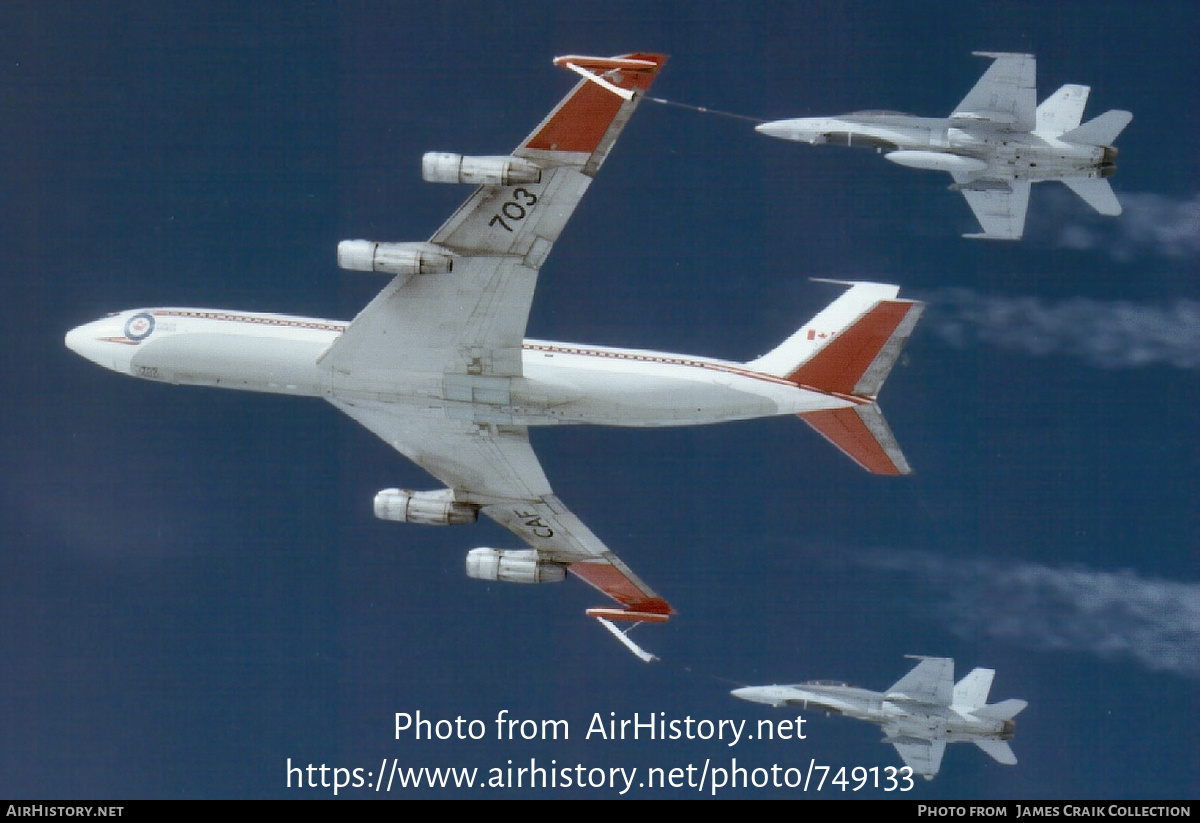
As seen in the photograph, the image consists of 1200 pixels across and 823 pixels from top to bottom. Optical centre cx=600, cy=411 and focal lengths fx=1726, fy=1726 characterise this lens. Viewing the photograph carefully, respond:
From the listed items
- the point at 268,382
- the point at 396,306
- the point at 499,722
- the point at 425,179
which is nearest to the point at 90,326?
the point at 268,382

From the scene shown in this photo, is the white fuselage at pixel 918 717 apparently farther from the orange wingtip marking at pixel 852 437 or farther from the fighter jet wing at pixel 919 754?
the orange wingtip marking at pixel 852 437

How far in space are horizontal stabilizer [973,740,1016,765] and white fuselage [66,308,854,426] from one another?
18681 millimetres

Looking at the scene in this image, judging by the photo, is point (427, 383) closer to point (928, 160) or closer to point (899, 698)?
point (928, 160)

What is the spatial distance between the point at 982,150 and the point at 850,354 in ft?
33.4

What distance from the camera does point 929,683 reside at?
65.2 m

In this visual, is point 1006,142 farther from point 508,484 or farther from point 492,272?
point 508,484

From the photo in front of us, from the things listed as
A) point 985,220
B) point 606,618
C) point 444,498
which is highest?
point 985,220

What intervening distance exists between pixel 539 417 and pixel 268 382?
8510 millimetres

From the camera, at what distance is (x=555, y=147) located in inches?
1891

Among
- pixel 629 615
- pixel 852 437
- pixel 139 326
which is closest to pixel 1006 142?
pixel 852 437

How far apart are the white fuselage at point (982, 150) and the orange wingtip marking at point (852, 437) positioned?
10.3 m

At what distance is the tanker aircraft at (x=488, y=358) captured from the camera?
50438mm

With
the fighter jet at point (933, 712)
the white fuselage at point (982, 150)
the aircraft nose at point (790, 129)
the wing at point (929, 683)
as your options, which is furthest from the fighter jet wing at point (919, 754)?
the aircraft nose at point (790, 129)

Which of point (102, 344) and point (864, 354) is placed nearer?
point (864, 354)
